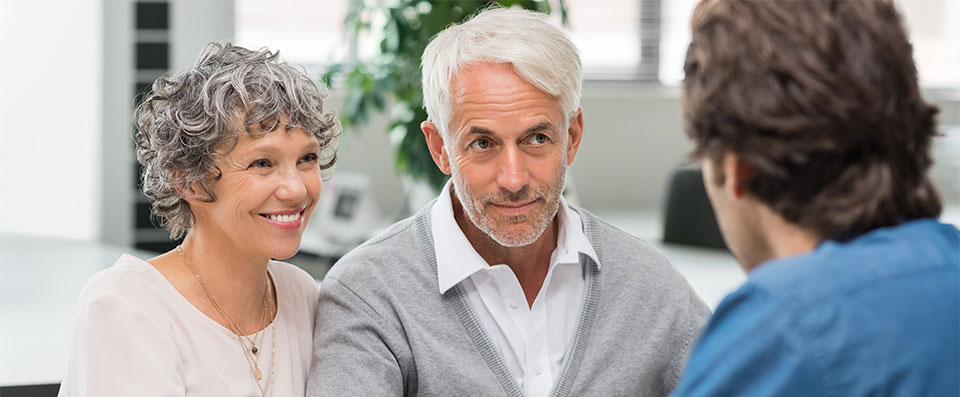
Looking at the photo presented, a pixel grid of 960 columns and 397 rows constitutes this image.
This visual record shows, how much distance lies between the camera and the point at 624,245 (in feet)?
5.63

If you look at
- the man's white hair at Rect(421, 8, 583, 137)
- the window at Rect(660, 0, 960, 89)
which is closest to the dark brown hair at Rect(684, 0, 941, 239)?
the man's white hair at Rect(421, 8, 583, 137)

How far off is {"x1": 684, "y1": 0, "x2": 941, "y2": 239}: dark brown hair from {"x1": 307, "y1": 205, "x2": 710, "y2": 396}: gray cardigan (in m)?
0.65

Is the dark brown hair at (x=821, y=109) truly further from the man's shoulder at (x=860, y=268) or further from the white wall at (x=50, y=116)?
the white wall at (x=50, y=116)

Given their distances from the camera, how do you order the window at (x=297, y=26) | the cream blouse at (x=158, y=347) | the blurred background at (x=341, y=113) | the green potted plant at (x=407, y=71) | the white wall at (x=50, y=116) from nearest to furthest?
the cream blouse at (x=158, y=347) < the green potted plant at (x=407, y=71) < the blurred background at (x=341, y=113) < the white wall at (x=50, y=116) < the window at (x=297, y=26)

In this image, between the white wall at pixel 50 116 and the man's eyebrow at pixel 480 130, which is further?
the white wall at pixel 50 116

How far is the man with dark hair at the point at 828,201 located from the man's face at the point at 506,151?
61 cm

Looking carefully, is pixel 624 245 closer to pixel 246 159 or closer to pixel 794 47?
pixel 246 159

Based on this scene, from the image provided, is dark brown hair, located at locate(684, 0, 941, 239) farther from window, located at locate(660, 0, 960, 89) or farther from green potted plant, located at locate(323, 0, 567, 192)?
window, located at locate(660, 0, 960, 89)

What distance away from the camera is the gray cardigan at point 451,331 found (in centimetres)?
152

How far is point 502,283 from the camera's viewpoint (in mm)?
1646

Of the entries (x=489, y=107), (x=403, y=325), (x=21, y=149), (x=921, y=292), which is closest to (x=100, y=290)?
(x=403, y=325)

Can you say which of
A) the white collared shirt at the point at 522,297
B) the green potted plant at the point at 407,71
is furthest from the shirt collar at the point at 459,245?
the green potted plant at the point at 407,71

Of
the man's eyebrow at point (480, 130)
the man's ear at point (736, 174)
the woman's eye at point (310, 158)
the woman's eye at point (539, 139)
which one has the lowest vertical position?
the woman's eye at point (310, 158)

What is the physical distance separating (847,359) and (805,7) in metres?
0.31
